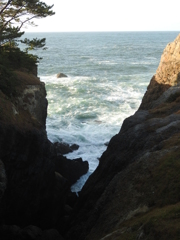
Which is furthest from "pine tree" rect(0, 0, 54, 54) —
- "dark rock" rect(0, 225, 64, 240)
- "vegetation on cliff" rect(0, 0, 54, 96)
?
"dark rock" rect(0, 225, 64, 240)

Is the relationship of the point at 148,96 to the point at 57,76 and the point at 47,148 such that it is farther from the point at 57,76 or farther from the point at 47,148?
the point at 57,76

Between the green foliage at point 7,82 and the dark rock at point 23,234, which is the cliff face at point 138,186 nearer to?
the dark rock at point 23,234

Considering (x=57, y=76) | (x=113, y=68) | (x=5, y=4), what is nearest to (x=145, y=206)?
(x=5, y=4)

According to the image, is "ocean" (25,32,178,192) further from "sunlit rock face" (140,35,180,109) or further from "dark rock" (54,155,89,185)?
"sunlit rock face" (140,35,180,109)

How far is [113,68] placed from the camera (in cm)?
8500

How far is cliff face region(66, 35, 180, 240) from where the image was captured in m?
10.3

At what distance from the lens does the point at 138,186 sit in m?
13.4

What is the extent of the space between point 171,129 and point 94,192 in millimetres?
5401

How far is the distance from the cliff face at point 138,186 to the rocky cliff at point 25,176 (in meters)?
3.73

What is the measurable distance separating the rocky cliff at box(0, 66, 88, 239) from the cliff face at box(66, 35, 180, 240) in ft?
12.2

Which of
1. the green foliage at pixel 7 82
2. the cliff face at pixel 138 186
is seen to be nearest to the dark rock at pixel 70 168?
the green foliage at pixel 7 82

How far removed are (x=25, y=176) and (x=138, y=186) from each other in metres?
9.00

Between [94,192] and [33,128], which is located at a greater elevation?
[33,128]

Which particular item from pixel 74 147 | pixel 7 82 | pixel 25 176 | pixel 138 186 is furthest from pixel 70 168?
pixel 138 186
